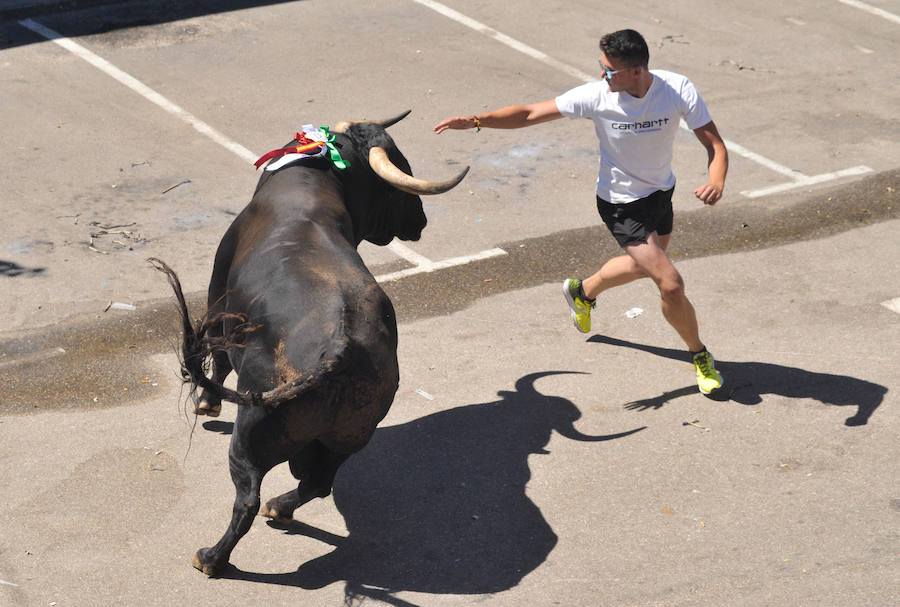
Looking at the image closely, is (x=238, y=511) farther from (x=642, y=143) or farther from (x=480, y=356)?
(x=642, y=143)

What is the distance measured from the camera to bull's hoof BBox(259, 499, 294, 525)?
5387 mm

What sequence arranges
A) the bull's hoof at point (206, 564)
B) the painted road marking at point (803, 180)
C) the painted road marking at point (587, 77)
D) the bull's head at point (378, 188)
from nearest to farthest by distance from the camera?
the bull's hoof at point (206, 564) < the bull's head at point (378, 188) < the painted road marking at point (803, 180) < the painted road marking at point (587, 77)

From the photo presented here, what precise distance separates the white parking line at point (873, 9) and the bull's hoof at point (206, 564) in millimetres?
11636

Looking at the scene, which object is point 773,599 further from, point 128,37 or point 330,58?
point 128,37

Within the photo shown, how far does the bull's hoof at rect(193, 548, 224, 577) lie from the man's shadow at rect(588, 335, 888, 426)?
2660 millimetres

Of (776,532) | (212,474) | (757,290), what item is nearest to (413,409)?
(212,474)

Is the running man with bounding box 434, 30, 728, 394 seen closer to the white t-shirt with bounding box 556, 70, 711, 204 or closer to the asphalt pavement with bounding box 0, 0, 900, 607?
the white t-shirt with bounding box 556, 70, 711, 204

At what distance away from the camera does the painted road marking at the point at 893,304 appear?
7.54 m

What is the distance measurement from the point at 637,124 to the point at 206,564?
3.38 meters

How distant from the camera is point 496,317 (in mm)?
7520

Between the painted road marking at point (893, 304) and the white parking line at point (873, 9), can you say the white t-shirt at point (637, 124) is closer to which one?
the painted road marking at point (893, 304)

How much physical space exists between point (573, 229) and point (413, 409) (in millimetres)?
2880

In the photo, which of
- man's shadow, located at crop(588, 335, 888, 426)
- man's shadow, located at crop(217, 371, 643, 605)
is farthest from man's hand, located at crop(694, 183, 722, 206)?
man's shadow, located at crop(217, 371, 643, 605)

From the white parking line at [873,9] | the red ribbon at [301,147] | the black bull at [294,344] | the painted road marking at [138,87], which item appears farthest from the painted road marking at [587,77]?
the black bull at [294,344]
